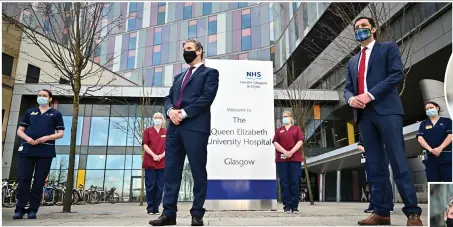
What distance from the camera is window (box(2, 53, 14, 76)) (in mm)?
21184

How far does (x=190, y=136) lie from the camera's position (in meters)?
3.77

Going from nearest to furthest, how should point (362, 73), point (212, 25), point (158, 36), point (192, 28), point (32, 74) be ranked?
point (362, 73) → point (32, 74) → point (212, 25) → point (192, 28) → point (158, 36)

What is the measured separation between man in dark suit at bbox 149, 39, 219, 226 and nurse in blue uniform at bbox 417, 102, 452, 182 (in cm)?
390

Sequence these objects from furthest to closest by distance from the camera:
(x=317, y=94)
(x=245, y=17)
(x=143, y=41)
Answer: (x=143, y=41) → (x=245, y=17) → (x=317, y=94)

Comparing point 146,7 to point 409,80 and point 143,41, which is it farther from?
point 409,80

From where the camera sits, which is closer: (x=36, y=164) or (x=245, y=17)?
(x=36, y=164)

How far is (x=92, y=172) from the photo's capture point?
82.2ft

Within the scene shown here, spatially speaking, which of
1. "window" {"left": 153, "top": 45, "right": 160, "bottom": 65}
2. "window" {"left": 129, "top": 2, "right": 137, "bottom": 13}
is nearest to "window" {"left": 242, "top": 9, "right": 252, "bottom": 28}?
"window" {"left": 153, "top": 45, "right": 160, "bottom": 65}

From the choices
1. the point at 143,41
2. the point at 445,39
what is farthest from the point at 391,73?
the point at 143,41

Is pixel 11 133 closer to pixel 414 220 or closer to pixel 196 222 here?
pixel 196 222

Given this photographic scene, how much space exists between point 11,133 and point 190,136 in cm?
2379

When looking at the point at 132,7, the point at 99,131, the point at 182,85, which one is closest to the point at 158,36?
the point at 132,7

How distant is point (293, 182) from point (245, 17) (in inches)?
1206

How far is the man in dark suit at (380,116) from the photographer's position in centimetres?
350
